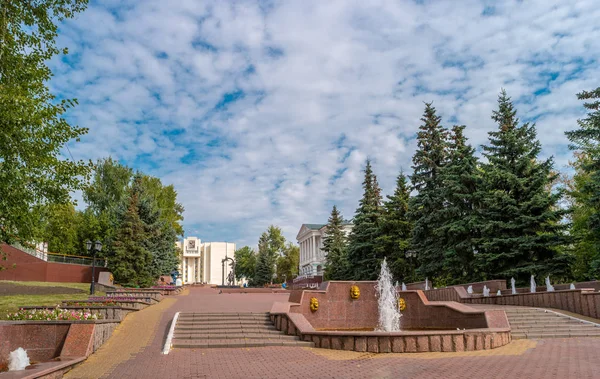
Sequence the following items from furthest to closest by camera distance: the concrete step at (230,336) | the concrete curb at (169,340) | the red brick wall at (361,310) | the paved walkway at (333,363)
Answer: the red brick wall at (361,310) < the concrete step at (230,336) < the concrete curb at (169,340) < the paved walkway at (333,363)

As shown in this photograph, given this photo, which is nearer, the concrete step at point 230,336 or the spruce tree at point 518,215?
the concrete step at point 230,336

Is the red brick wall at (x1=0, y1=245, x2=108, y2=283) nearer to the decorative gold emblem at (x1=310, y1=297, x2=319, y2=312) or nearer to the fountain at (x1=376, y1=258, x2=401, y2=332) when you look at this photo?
the decorative gold emblem at (x1=310, y1=297, x2=319, y2=312)

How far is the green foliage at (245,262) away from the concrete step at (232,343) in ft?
259

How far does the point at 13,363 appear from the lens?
8.08 meters

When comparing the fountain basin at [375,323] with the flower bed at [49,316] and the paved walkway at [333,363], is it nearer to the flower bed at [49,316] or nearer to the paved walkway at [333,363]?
the paved walkway at [333,363]

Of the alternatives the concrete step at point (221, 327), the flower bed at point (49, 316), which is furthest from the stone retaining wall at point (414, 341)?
the flower bed at point (49, 316)

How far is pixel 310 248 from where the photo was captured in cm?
8425

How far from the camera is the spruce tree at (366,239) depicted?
33281 millimetres

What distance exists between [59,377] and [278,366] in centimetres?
375

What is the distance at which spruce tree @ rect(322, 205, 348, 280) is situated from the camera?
40500 mm

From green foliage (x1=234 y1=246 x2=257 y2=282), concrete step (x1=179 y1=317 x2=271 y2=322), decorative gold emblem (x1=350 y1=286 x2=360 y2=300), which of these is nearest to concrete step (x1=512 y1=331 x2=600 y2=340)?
decorative gold emblem (x1=350 y1=286 x2=360 y2=300)

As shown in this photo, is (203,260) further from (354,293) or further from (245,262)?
(354,293)

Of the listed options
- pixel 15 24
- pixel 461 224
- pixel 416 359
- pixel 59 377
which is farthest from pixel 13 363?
pixel 461 224

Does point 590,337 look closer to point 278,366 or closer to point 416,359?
point 416,359
